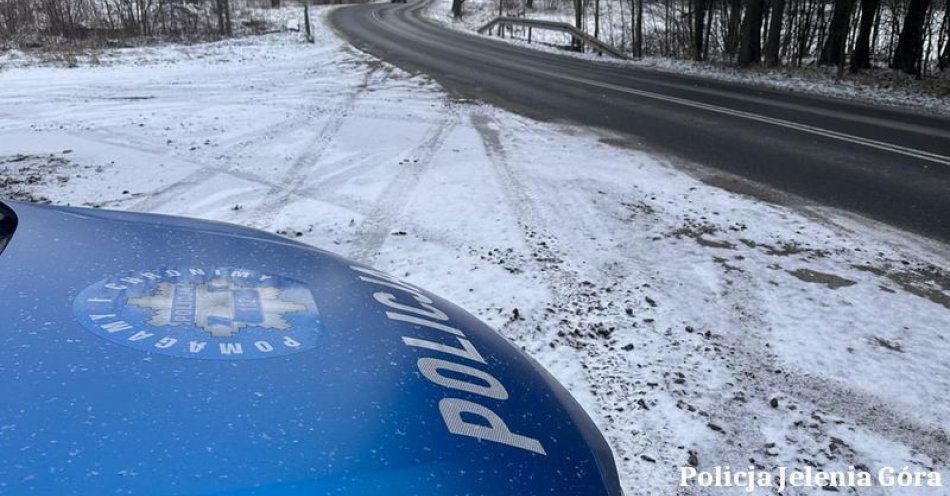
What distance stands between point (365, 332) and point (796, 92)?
14.7 m

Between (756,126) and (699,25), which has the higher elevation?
(699,25)

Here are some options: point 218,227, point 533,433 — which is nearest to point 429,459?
point 533,433

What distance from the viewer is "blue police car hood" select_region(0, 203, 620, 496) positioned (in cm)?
120

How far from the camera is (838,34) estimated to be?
736 inches

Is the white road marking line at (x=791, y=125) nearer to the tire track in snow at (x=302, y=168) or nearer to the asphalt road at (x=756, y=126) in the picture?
the asphalt road at (x=756, y=126)

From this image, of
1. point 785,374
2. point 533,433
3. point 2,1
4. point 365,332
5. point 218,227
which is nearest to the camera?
point 533,433

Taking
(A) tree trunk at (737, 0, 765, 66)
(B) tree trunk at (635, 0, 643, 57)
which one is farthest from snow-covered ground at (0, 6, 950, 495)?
(B) tree trunk at (635, 0, 643, 57)

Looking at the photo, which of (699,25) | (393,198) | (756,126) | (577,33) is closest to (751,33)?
(699,25)

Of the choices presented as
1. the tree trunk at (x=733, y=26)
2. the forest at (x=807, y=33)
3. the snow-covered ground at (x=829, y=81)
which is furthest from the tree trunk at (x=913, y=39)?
the tree trunk at (x=733, y=26)

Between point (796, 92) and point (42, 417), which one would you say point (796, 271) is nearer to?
point (42, 417)

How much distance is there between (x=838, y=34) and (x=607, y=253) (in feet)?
60.0

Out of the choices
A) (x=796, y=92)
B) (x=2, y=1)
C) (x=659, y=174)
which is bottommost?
(x=659, y=174)

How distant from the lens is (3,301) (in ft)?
5.28

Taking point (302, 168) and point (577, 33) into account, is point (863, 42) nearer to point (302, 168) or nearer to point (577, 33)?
point (577, 33)
